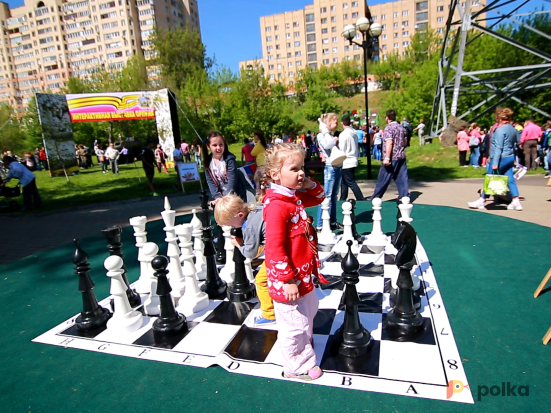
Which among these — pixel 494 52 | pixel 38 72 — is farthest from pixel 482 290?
pixel 38 72

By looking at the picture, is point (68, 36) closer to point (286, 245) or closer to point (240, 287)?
point (240, 287)

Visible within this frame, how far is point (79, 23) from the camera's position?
231ft

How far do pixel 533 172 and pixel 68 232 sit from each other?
12.1 metres

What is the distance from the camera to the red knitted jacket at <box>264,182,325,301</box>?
1.97 meters

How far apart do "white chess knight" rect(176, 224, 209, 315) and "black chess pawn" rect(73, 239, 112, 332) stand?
2.17 ft

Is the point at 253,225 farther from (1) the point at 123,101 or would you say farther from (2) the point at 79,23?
(2) the point at 79,23

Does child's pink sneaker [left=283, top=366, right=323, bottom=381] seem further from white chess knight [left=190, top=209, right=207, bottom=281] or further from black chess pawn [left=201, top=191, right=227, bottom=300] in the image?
white chess knight [left=190, top=209, right=207, bottom=281]

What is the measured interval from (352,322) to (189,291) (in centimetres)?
157

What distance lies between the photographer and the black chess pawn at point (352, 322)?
2.30 metres

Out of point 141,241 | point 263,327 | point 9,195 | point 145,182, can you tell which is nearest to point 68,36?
point 145,182

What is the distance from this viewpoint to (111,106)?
13992 mm

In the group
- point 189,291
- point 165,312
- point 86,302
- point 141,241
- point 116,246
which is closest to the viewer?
point 165,312

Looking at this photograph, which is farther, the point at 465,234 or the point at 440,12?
the point at 440,12

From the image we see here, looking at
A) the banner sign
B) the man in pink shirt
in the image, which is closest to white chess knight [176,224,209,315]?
the man in pink shirt
